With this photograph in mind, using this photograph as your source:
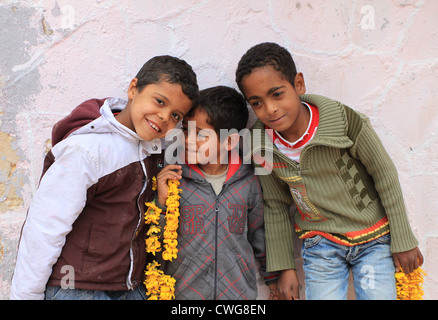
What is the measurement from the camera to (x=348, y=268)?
97.3 inches

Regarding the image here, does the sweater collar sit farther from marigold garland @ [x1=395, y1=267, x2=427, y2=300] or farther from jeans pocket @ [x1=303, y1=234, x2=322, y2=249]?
marigold garland @ [x1=395, y1=267, x2=427, y2=300]

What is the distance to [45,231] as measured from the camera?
6.32 ft

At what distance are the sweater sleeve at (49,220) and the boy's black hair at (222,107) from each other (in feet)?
2.60

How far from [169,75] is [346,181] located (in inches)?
46.5

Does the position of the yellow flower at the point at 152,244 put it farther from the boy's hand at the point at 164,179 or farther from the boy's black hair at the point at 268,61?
the boy's black hair at the point at 268,61

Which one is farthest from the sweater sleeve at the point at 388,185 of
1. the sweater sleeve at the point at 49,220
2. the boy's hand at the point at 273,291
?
the sweater sleeve at the point at 49,220

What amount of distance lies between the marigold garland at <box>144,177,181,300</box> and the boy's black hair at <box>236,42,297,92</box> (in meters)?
0.77

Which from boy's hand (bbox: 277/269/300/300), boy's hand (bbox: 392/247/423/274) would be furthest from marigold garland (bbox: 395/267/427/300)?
boy's hand (bbox: 277/269/300/300)

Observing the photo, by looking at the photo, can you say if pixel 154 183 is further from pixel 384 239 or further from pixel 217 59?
pixel 384 239

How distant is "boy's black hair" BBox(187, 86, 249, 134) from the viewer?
244cm

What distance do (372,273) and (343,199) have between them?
45cm

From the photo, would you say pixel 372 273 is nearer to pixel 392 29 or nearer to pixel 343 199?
pixel 343 199

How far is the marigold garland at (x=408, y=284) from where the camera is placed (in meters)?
2.33
